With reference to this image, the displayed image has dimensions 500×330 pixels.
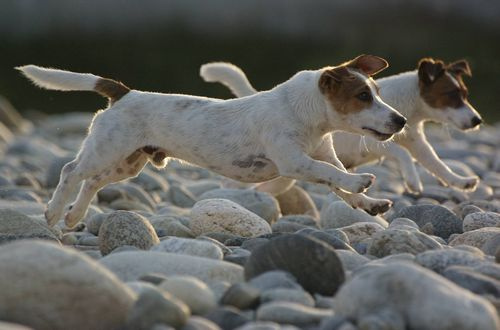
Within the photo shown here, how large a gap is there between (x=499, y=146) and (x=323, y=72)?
9765 mm

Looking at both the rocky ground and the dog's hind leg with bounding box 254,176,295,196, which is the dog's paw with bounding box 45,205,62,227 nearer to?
the rocky ground

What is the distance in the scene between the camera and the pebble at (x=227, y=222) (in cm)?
644

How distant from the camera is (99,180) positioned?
6.93m

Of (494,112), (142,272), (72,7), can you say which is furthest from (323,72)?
(72,7)

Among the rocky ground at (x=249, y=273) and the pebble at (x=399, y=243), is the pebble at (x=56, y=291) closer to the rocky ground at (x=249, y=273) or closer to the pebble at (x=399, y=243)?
the rocky ground at (x=249, y=273)

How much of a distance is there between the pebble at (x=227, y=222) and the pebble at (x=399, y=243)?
3.55ft

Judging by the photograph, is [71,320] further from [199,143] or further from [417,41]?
[417,41]

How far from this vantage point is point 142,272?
4656 mm

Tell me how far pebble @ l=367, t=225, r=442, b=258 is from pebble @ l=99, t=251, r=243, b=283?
104cm

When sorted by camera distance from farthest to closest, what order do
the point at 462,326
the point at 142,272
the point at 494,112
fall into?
the point at 494,112, the point at 142,272, the point at 462,326

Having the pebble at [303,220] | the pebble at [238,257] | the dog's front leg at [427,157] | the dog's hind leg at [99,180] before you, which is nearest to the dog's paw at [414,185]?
the dog's front leg at [427,157]

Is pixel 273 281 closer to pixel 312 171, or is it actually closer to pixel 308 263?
pixel 308 263

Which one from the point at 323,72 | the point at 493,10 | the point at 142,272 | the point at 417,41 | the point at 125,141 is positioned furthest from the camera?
the point at 493,10

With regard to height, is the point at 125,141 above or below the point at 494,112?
above
